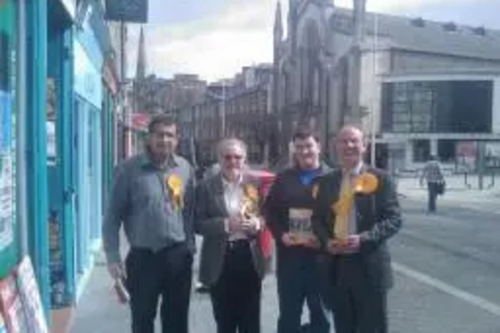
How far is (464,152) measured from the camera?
4700 cm

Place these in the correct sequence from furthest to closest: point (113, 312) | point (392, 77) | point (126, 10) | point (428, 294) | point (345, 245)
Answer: point (392, 77) → point (126, 10) → point (428, 294) → point (113, 312) → point (345, 245)

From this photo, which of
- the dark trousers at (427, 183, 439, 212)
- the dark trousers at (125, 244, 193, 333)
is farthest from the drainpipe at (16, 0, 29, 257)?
the dark trousers at (427, 183, 439, 212)

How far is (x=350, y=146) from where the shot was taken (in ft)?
16.1

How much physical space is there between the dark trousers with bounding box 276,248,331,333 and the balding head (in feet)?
2.42

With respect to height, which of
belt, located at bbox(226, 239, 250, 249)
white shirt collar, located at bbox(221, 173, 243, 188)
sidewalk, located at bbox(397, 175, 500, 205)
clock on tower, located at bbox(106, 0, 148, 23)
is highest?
clock on tower, located at bbox(106, 0, 148, 23)

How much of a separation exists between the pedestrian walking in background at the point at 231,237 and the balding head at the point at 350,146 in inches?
26.0

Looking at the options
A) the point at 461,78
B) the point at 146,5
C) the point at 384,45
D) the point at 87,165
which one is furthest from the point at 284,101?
the point at 87,165

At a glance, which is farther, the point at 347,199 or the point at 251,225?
the point at 251,225

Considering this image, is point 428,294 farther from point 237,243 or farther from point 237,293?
point 237,243

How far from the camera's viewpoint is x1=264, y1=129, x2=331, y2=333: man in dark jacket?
5.25 metres

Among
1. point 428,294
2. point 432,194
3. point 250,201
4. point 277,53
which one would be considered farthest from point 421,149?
point 250,201

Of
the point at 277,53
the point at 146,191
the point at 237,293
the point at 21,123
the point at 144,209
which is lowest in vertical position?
the point at 237,293

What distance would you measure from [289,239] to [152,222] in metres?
0.95

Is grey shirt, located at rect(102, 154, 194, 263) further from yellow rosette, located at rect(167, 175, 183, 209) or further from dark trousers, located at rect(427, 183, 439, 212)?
dark trousers, located at rect(427, 183, 439, 212)
